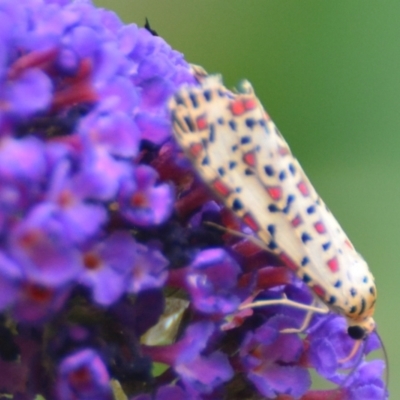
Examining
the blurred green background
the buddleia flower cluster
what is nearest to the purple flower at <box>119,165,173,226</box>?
the buddleia flower cluster

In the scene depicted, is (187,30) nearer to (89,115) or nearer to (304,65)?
(304,65)

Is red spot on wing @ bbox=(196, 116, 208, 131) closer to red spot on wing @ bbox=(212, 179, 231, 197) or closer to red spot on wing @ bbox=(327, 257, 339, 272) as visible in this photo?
red spot on wing @ bbox=(212, 179, 231, 197)

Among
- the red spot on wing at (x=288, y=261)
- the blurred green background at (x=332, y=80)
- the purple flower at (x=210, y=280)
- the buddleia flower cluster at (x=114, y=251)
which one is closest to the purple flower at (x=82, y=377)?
the buddleia flower cluster at (x=114, y=251)

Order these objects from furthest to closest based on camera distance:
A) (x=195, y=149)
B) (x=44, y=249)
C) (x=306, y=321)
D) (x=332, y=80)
Result: 1. (x=332, y=80)
2. (x=306, y=321)
3. (x=195, y=149)
4. (x=44, y=249)

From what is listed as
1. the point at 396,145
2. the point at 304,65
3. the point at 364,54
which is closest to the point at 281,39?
the point at 304,65

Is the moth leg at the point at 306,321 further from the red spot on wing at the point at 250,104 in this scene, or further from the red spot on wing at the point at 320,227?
the red spot on wing at the point at 250,104

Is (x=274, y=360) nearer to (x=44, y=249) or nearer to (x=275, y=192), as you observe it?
(x=275, y=192)

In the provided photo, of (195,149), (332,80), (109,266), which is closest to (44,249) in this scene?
(109,266)
